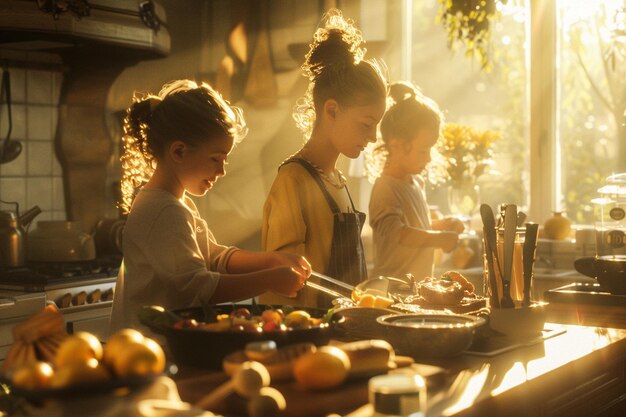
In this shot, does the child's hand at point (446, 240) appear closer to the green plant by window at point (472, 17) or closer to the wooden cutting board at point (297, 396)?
the green plant by window at point (472, 17)

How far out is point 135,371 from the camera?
1091 millimetres

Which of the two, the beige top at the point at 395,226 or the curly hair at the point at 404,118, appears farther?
the curly hair at the point at 404,118

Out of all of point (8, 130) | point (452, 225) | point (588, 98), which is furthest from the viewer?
point (588, 98)

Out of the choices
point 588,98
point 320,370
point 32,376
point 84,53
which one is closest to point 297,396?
point 320,370

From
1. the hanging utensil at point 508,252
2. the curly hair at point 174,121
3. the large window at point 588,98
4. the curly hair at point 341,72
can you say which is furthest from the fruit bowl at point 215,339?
the large window at point 588,98

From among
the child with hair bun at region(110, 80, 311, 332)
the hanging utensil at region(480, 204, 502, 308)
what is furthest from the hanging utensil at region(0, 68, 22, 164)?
the hanging utensil at region(480, 204, 502, 308)

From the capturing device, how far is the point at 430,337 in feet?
4.85

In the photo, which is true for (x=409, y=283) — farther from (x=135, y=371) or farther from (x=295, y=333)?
(x=135, y=371)

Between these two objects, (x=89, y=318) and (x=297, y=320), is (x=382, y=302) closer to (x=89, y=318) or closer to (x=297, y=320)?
(x=297, y=320)

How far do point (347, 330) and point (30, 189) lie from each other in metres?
2.14

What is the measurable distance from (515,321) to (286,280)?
1.45ft

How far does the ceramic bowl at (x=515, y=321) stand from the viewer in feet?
5.58

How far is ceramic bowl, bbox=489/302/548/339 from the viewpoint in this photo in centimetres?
170

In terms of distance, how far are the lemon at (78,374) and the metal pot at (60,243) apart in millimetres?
2224
